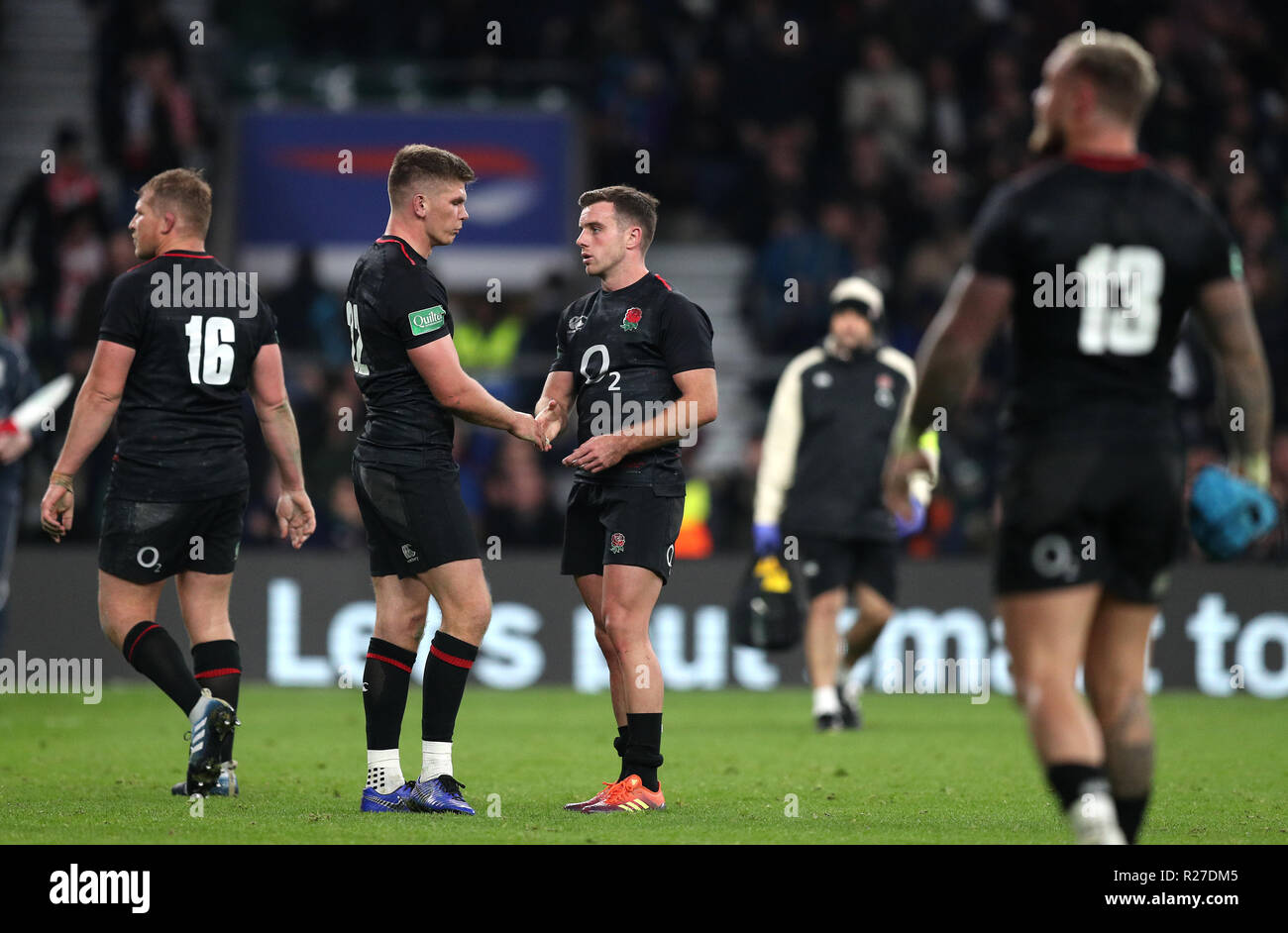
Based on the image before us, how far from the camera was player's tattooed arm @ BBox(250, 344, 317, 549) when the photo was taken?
306 inches

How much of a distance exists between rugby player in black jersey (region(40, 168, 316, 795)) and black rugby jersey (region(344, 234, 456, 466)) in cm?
76

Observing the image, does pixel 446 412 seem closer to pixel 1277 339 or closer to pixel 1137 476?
pixel 1137 476

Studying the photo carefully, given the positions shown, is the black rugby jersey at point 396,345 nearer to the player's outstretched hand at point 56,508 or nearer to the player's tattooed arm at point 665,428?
the player's tattooed arm at point 665,428

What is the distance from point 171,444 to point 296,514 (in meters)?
0.60

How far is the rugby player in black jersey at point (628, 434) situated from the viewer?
24.0ft

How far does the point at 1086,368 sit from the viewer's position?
16.4 ft

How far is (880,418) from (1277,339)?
22.1 ft

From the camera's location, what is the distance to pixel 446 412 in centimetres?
→ 710

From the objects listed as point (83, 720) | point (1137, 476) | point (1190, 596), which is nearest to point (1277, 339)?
point (1190, 596)

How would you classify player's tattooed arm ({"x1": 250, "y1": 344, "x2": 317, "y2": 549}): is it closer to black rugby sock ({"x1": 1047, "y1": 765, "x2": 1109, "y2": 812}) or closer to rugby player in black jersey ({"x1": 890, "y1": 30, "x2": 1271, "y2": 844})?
rugby player in black jersey ({"x1": 890, "y1": 30, "x2": 1271, "y2": 844})

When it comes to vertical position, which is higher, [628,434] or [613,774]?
[628,434]

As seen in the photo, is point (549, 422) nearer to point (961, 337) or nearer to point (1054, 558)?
point (961, 337)
